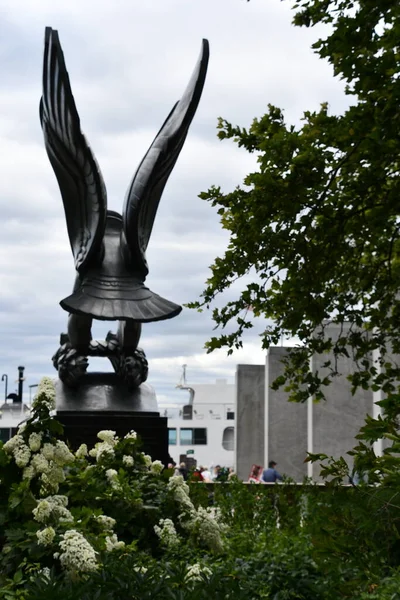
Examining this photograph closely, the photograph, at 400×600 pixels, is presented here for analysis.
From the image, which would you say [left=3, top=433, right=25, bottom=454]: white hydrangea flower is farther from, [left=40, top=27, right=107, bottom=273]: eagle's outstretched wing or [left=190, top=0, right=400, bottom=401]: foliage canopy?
[left=40, top=27, right=107, bottom=273]: eagle's outstretched wing

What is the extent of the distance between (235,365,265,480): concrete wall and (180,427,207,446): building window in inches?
787

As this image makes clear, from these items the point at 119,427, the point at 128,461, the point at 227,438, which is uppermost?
the point at 227,438

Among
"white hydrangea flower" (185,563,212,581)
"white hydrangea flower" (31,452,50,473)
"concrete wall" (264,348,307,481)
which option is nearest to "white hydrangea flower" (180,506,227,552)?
"white hydrangea flower" (31,452,50,473)

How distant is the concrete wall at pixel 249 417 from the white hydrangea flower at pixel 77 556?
24.3m

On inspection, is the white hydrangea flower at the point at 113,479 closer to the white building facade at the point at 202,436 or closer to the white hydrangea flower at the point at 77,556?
the white hydrangea flower at the point at 77,556

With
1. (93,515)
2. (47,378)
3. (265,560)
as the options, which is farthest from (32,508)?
(265,560)

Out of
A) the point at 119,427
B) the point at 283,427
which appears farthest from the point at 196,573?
the point at 283,427

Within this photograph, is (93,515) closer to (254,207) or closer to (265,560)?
(265,560)

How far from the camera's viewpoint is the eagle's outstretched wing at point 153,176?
8.61m

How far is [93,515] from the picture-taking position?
15.8ft

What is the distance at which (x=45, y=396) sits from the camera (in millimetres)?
4785

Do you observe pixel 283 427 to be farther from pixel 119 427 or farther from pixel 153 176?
pixel 153 176

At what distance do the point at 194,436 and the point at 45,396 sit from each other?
45.2 metres

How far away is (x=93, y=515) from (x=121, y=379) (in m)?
4.60
